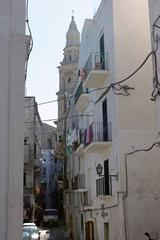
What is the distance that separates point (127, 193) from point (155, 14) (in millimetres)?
6951

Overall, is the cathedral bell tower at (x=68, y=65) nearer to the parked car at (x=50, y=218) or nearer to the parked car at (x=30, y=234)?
the parked car at (x=50, y=218)

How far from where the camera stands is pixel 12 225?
7.45 m

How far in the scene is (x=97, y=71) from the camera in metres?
20.3

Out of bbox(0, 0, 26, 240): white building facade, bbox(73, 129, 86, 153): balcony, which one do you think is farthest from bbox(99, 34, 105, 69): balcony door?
bbox(0, 0, 26, 240): white building facade

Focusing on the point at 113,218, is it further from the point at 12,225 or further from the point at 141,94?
the point at 12,225

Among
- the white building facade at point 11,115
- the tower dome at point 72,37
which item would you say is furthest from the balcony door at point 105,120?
the tower dome at point 72,37

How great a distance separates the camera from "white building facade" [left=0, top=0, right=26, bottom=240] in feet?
24.6

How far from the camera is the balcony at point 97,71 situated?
20391 millimetres

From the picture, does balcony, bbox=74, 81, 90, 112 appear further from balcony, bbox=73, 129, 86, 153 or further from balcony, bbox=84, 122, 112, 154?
balcony, bbox=84, 122, 112, 154

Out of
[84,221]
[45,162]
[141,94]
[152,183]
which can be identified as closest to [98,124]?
[141,94]

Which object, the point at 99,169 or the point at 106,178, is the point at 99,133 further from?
the point at 106,178

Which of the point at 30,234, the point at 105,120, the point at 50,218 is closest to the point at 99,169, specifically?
the point at 105,120

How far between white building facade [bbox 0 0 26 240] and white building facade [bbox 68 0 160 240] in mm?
10557

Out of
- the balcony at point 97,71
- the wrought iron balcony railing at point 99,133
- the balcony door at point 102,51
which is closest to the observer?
the wrought iron balcony railing at point 99,133
